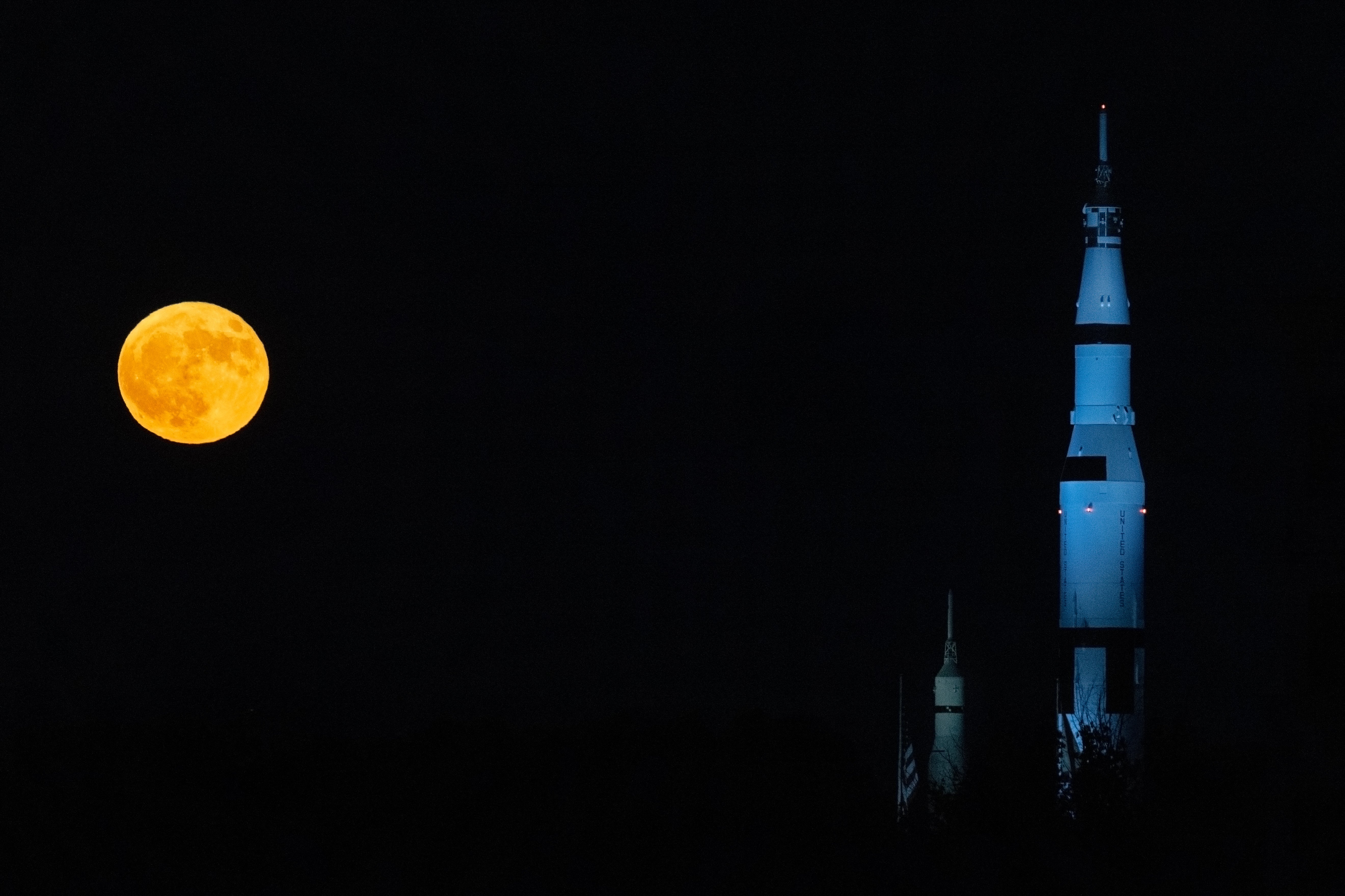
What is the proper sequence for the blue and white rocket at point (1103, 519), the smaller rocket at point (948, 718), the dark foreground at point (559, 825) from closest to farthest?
the dark foreground at point (559, 825) → the blue and white rocket at point (1103, 519) → the smaller rocket at point (948, 718)

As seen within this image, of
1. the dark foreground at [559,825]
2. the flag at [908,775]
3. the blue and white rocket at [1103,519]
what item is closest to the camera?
the dark foreground at [559,825]

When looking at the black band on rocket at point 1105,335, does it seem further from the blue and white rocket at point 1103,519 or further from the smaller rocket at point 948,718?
the smaller rocket at point 948,718

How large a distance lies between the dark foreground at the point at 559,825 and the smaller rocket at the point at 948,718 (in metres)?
2.79

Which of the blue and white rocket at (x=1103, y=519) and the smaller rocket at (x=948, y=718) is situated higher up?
the blue and white rocket at (x=1103, y=519)

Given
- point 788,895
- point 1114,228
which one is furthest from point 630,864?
point 1114,228

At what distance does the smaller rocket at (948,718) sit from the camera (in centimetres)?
9650

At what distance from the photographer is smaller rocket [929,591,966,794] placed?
317 ft

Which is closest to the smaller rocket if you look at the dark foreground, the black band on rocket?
the dark foreground

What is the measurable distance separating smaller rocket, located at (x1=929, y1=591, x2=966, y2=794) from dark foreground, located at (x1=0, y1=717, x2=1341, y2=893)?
279 centimetres

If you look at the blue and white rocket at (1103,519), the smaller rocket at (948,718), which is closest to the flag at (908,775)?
the smaller rocket at (948,718)

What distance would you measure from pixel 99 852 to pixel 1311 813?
3964 cm

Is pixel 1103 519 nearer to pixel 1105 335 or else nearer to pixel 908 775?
pixel 1105 335

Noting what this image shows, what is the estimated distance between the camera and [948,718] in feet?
330

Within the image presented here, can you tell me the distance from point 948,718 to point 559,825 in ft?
95.0
